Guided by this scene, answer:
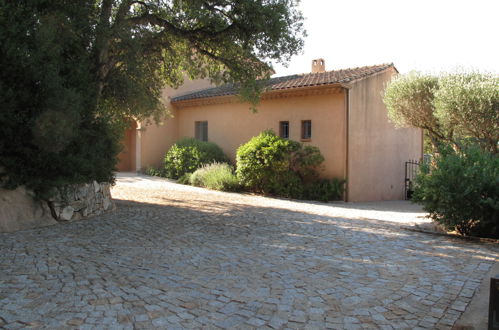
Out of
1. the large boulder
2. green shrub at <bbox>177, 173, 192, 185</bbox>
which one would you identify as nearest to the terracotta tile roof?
green shrub at <bbox>177, 173, 192, 185</bbox>

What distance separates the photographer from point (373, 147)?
50.0ft

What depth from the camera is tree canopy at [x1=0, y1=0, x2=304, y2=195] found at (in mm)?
6500

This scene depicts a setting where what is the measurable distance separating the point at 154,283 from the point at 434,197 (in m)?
5.34

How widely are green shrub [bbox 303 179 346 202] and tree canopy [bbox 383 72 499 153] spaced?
10.3ft

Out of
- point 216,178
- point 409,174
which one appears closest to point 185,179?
point 216,178

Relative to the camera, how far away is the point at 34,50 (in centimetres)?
648

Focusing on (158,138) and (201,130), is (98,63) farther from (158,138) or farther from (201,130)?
(158,138)

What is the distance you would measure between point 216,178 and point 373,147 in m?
6.28

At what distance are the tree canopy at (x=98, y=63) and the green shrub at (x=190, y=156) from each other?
5.06m

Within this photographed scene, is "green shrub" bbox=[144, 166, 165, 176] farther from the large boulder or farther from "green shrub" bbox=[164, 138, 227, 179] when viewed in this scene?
the large boulder

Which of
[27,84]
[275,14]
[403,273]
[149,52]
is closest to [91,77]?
[27,84]

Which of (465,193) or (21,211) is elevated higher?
(465,193)

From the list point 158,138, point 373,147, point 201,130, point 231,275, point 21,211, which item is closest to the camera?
point 231,275

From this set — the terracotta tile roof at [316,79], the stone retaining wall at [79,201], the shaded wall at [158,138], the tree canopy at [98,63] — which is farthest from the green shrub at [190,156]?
the stone retaining wall at [79,201]
